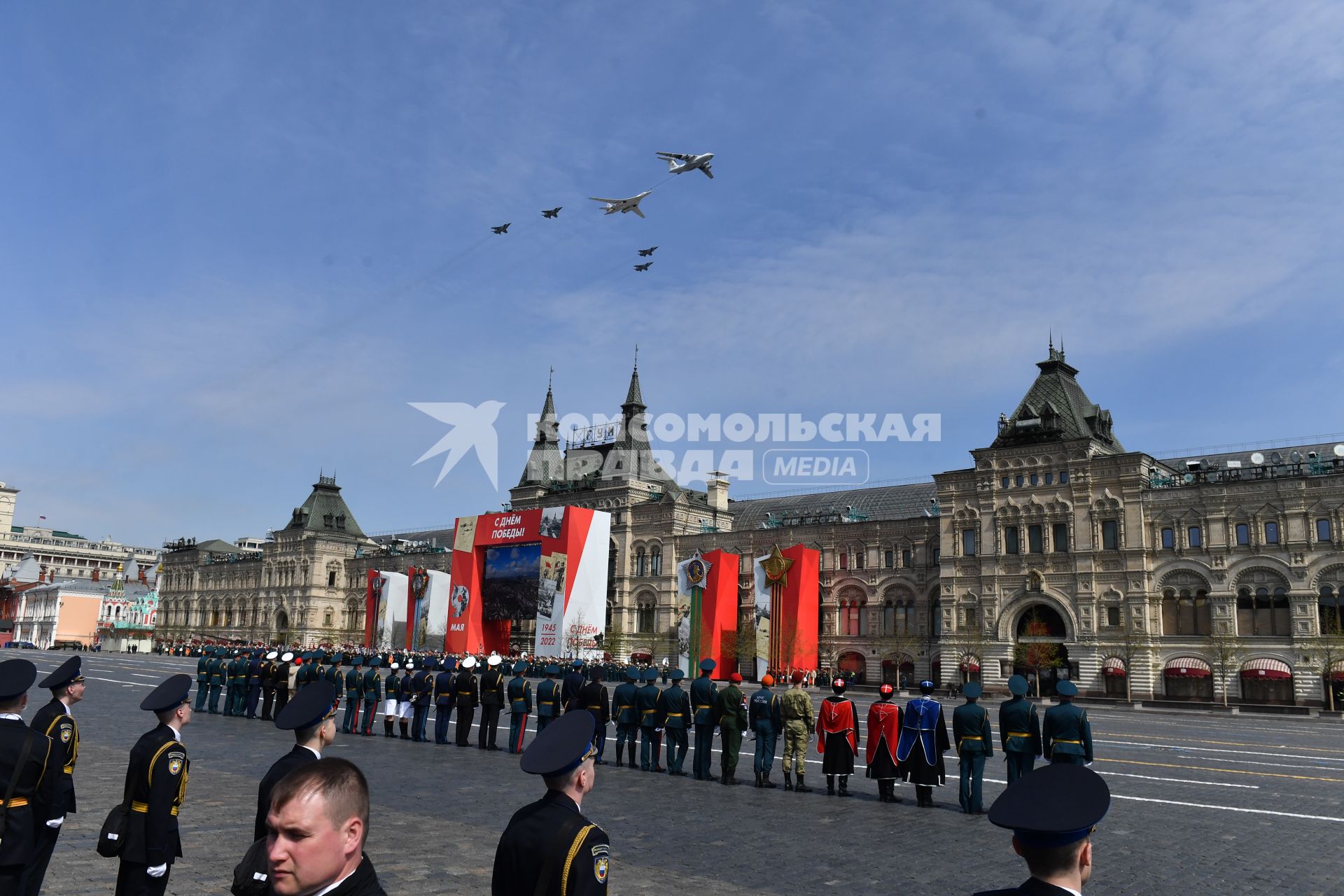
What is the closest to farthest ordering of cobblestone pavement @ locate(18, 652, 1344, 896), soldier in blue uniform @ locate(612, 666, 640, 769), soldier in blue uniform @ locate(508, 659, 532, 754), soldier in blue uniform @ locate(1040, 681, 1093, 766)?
cobblestone pavement @ locate(18, 652, 1344, 896)
soldier in blue uniform @ locate(1040, 681, 1093, 766)
soldier in blue uniform @ locate(612, 666, 640, 769)
soldier in blue uniform @ locate(508, 659, 532, 754)

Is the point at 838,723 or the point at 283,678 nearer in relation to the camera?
the point at 838,723

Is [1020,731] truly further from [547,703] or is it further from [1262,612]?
[1262,612]

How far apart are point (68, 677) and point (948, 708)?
34.6 metres

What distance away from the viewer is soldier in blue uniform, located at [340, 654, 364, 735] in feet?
80.4

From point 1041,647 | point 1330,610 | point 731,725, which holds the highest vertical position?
point 1330,610

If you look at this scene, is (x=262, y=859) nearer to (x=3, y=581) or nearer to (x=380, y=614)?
(x=380, y=614)

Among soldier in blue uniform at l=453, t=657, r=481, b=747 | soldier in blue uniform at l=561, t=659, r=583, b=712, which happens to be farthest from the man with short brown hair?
soldier in blue uniform at l=453, t=657, r=481, b=747

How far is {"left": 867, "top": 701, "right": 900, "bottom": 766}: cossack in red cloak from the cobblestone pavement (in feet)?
2.69

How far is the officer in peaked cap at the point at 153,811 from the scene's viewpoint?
6.41m

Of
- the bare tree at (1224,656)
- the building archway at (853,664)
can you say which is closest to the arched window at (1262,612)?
the bare tree at (1224,656)

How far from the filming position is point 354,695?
2475cm

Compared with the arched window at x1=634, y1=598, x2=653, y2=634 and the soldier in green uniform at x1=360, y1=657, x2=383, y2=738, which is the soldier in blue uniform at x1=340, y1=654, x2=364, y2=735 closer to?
the soldier in green uniform at x1=360, y1=657, x2=383, y2=738

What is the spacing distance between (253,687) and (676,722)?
15.2 m

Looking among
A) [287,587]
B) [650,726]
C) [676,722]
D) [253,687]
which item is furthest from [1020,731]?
[287,587]
